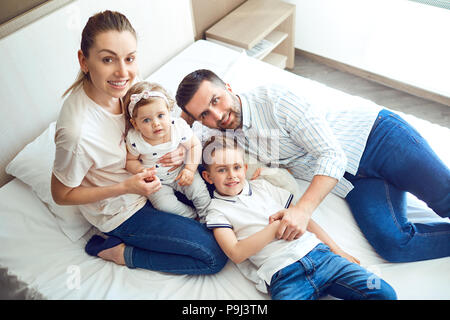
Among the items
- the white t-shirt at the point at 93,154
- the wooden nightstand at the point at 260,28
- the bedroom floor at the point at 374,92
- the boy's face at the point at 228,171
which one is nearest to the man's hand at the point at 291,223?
the boy's face at the point at 228,171

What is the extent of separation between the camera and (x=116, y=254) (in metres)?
1.31

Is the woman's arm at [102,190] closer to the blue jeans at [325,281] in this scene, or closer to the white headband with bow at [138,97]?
the white headband with bow at [138,97]

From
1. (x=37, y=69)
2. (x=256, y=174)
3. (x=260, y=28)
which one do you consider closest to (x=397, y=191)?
(x=256, y=174)

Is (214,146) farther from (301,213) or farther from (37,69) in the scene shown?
(37,69)

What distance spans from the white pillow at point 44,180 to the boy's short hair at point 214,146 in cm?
53

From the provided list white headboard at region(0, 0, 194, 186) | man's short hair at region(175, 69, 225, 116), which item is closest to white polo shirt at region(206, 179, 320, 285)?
man's short hair at region(175, 69, 225, 116)

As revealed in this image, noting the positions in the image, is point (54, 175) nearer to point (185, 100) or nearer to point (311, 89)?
point (185, 100)

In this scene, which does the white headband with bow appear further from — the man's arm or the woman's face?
the man's arm

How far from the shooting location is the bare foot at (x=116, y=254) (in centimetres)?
131

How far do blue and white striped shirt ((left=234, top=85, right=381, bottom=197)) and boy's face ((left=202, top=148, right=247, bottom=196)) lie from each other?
167 millimetres

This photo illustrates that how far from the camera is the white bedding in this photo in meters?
1.20

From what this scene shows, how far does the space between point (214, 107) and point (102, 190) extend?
51 centimetres
